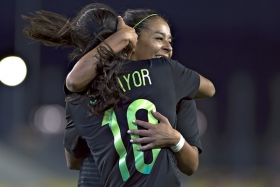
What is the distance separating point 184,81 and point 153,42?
32 cm

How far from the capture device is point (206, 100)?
10.1m

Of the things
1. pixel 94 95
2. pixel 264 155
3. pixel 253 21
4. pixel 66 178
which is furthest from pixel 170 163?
pixel 253 21

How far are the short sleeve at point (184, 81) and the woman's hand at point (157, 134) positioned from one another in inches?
7.2

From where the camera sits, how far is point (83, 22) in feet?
9.79

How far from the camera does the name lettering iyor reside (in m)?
2.88

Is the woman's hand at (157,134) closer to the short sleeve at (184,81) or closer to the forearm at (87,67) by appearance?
the short sleeve at (184,81)

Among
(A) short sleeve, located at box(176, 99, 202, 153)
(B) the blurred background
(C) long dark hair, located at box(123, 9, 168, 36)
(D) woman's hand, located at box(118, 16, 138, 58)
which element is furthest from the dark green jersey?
(B) the blurred background

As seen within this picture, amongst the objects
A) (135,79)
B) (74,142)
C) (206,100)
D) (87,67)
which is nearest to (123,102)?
(135,79)

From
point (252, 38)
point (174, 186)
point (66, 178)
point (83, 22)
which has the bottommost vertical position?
point (66, 178)

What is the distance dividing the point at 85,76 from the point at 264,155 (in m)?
7.27

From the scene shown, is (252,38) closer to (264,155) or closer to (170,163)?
(264,155)

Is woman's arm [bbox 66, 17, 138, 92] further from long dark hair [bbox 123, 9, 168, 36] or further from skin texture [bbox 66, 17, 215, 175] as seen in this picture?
long dark hair [bbox 123, 9, 168, 36]

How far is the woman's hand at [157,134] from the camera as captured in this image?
9.29 feet

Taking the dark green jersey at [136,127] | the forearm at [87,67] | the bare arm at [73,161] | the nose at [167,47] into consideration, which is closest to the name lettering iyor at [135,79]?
the dark green jersey at [136,127]
